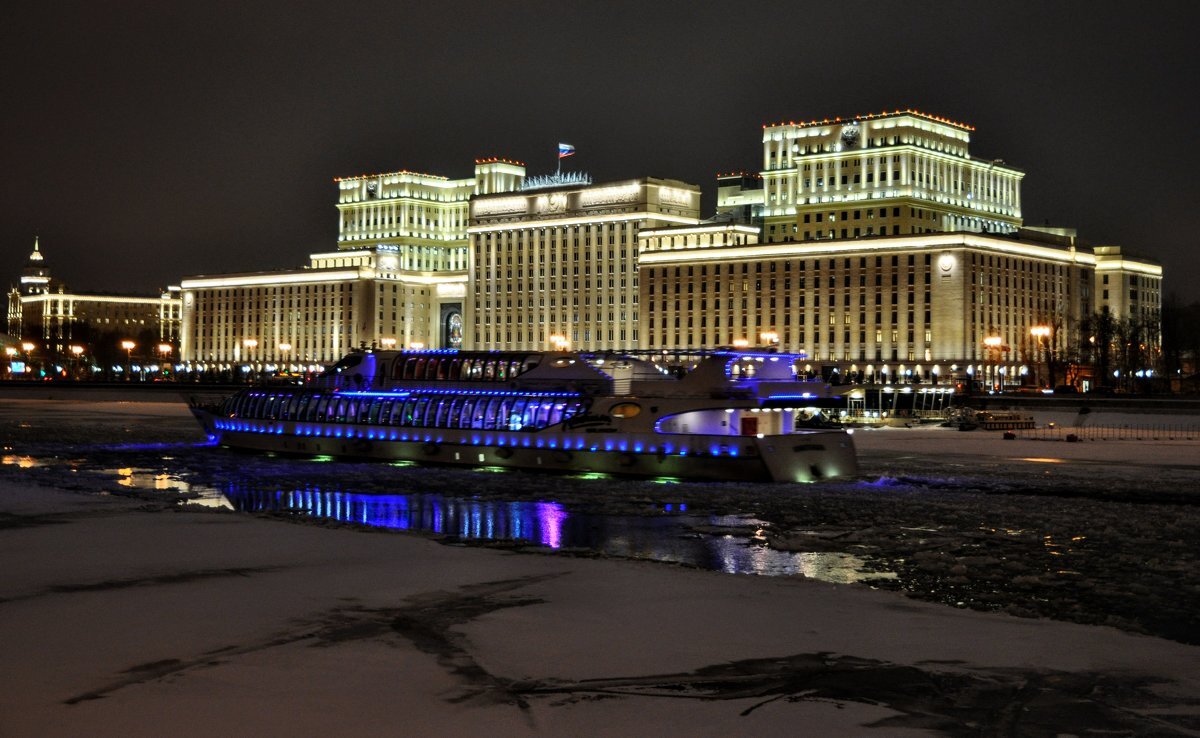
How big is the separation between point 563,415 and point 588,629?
3476cm

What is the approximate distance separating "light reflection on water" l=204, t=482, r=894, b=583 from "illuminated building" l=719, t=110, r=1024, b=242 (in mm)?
138405

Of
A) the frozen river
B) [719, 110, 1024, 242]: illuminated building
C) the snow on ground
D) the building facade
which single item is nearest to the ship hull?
the frozen river

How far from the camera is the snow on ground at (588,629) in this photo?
16594mm

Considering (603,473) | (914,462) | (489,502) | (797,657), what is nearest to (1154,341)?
(914,462)

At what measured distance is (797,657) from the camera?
19844 millimetres

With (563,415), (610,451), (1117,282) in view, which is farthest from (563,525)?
(1117,282)

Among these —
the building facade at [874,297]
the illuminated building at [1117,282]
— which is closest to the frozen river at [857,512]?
the building facade at [874,297]

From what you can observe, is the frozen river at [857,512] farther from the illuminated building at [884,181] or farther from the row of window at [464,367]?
the illuminated building at [884,181]

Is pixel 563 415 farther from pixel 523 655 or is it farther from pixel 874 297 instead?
pixel 874 297

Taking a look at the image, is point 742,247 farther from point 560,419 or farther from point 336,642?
point 336,642

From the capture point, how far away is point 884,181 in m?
180

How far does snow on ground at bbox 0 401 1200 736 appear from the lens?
16594 millimetres

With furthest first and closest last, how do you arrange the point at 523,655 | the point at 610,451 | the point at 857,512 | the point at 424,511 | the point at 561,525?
the point at 610,451
the point at 424,511
the point at 857,512
the point at 561,525
the point at 523,655

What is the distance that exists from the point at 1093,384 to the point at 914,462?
4169 inches
